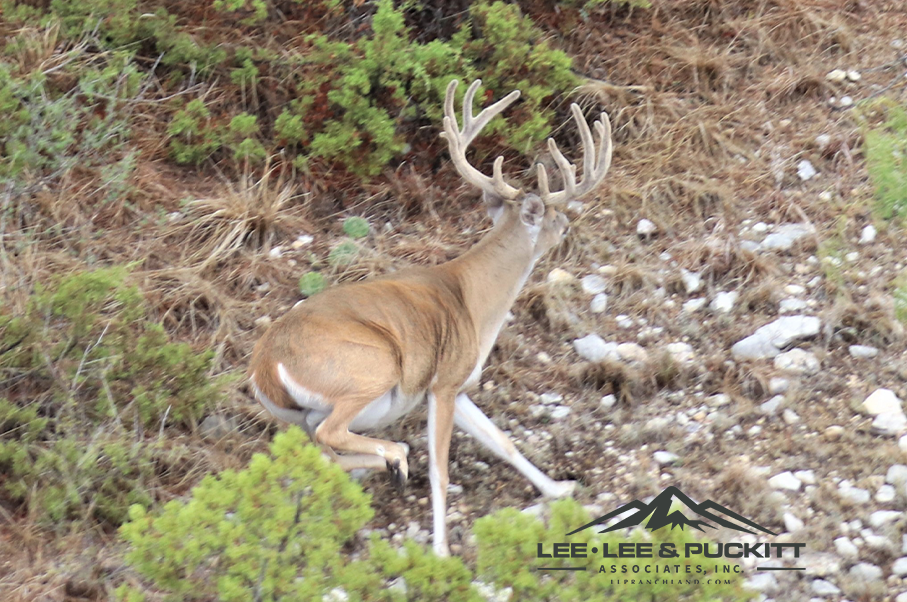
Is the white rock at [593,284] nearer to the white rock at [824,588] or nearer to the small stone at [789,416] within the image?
the small stone at [789,416]

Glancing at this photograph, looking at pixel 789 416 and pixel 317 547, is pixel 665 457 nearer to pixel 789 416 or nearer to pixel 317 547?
pixel 789 416

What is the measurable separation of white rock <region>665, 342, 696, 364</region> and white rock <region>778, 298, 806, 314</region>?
530mm

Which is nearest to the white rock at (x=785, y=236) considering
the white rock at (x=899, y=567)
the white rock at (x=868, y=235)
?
the white rock at (x=868, y=235)

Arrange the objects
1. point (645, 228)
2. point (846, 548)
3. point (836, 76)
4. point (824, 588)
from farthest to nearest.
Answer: point (836, 76) < point (645, 228) < point (846, 548) < point (824, 588)

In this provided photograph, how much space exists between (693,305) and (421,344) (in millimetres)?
1769

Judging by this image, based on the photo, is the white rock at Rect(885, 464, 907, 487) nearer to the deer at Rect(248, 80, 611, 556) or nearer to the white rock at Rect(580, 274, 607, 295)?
the deer at Rect(248, 80, 611, 556)

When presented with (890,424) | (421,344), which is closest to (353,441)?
(421,344)

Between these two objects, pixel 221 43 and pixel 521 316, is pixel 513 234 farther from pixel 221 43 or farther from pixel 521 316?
pixel 221 43

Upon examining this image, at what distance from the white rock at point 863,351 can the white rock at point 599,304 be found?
129cm

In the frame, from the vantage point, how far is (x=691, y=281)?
19.6 ft

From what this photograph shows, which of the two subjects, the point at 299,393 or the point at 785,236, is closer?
the point at 299,393

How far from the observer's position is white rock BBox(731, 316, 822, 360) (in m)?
5.41

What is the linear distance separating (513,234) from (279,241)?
1.50 metres

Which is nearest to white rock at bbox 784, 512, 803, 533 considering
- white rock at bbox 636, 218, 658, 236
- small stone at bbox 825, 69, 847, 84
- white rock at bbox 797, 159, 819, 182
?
white rock at bbox 636, 218, 658, 236
